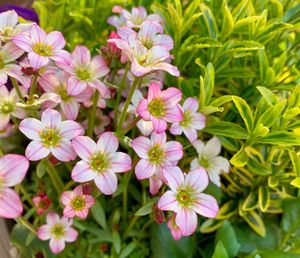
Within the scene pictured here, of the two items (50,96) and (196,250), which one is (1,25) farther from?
(196,250)

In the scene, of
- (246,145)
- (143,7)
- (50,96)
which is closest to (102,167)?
(50,96)

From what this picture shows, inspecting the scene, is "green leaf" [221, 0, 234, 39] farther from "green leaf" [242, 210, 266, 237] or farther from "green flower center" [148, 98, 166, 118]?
"green leaf" [242, 210, 266, 237]

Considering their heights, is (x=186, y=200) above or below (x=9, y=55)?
below

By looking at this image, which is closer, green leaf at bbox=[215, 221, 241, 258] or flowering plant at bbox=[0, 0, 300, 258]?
flowering plant at bbox=[0, 0, 300, 258]

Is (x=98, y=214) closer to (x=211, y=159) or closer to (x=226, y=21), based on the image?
(x=211, y=159)

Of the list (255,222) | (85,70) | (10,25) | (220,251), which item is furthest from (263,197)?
(10,25)

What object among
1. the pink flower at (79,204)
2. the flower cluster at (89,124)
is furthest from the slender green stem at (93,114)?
the pink flower at (79,204)

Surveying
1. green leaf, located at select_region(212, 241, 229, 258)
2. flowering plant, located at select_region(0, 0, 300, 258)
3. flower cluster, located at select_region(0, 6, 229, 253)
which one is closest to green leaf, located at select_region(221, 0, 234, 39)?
flowering plant, located at select_region(0, 0, 300, 258)
